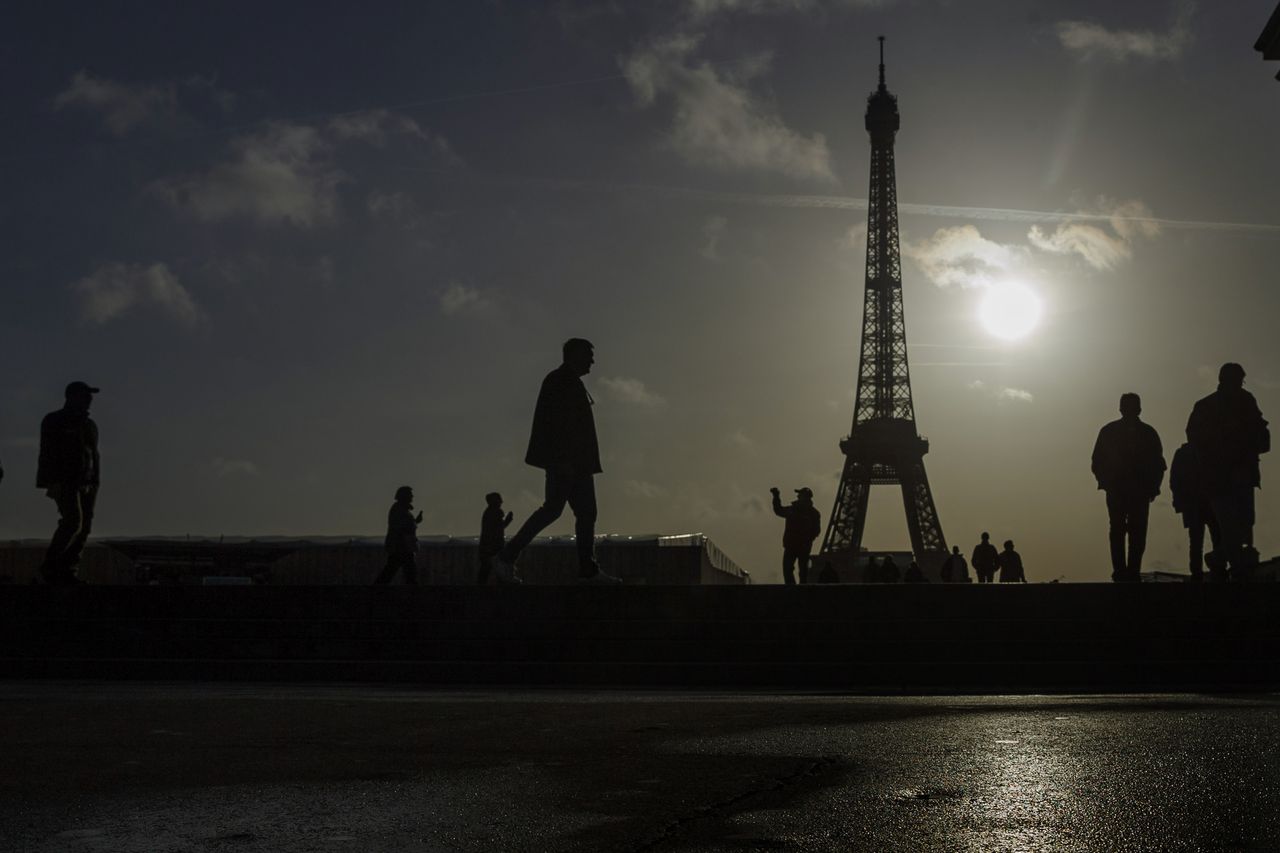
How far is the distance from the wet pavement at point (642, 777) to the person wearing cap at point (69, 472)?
613cm

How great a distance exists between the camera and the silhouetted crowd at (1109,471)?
39.3 ft

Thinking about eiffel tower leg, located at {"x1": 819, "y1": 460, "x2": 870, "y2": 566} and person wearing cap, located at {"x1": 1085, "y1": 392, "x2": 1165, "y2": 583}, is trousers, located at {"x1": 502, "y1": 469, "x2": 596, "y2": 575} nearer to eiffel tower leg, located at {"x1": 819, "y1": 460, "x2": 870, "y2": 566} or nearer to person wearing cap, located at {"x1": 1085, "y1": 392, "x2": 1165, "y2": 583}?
person wearing cap, located at {"x1": 1085, "y1": 392, "x2": 1165, "y2": 583}

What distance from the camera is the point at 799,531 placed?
18250 mm

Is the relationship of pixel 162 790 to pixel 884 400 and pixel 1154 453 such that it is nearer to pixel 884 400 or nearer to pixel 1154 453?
pixel 1154 453

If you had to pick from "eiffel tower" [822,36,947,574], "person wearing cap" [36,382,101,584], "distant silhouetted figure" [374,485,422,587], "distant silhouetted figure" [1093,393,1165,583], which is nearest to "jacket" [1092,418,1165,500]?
"distant silhouetted figure" [1093,393,1165,583]

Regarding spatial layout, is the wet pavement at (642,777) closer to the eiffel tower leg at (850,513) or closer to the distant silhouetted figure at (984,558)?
the distant silhouetted figure at (984,558)

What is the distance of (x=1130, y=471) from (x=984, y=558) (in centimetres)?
1319

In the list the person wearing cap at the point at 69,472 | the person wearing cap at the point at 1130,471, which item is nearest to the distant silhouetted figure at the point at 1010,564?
the person wearing cap at the point at 1130,471

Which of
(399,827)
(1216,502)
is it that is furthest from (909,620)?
(399,827)

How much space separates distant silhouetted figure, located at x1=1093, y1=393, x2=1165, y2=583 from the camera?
13062 mm

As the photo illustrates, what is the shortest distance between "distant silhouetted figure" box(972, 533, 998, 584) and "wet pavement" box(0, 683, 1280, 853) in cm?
1929

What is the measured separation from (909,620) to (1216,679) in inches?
93.4

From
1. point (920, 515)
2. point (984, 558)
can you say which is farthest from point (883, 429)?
point (984, 558)

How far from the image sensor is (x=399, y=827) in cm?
363
